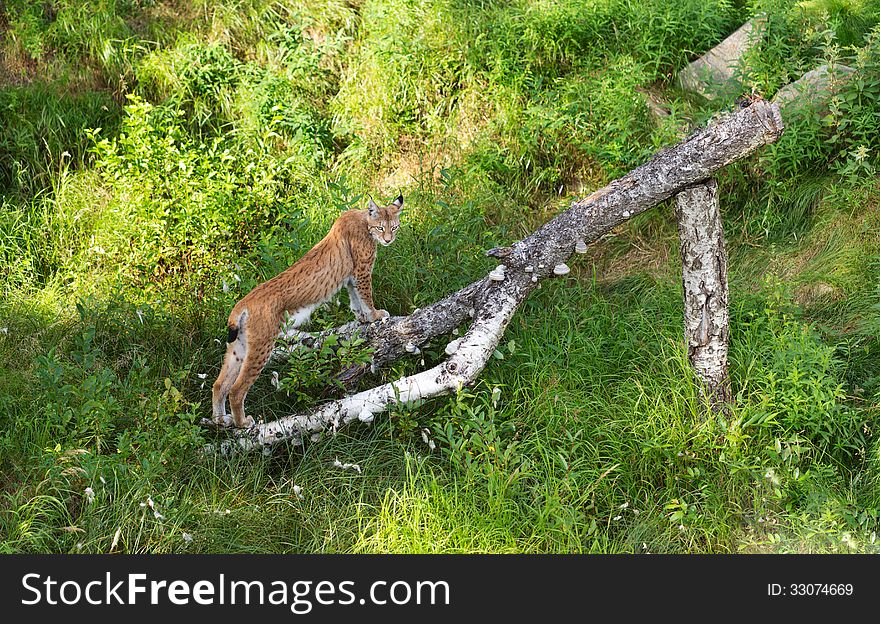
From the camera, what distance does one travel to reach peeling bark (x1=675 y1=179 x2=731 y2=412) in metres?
6.20

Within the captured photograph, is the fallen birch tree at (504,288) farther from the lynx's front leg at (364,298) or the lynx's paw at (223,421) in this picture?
the lynx's front leg at (364,298)

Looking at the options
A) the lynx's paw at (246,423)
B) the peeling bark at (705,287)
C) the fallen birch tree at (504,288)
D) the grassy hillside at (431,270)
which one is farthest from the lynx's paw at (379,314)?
the peeling bark at (705,287)

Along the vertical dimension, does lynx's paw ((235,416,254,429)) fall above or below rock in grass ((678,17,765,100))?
below

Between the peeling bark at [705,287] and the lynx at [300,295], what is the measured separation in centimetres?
203

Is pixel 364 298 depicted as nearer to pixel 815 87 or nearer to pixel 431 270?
pixel 431 270

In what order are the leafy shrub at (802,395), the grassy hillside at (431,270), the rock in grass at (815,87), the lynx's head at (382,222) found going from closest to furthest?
the grassy hillside at (431,270) → the leafy shrub at (802,395) → the lynx's head at (382,222) → the rock in grass at (815,87)

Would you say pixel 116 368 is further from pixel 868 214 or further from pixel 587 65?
pixel 868 214

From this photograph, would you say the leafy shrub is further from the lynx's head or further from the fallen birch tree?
the lynx's head

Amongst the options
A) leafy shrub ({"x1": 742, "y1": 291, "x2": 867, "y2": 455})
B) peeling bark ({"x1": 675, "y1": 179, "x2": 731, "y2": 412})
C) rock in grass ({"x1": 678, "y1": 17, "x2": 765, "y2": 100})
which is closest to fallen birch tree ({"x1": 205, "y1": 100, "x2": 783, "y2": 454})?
peeling bark ({"x1": 675, "y1": 179, "x2": 731, "y2": 412})

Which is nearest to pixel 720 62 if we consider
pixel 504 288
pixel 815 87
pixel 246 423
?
pixel 815 87

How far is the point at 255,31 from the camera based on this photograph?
986cm

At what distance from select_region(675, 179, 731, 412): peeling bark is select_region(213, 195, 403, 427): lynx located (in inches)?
80.0

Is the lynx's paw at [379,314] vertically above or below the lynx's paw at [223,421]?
above

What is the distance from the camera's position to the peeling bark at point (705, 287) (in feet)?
20.4
